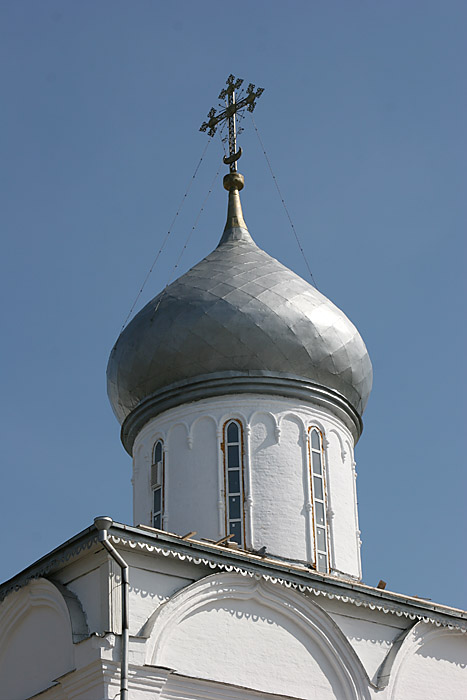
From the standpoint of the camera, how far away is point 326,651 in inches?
421

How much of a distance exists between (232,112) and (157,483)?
557 centimetres

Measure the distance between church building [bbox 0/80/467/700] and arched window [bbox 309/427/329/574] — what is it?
0.02 meters

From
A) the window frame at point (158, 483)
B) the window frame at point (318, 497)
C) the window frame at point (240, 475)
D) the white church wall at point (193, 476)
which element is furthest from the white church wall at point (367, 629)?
the window frame at point (158, 483)

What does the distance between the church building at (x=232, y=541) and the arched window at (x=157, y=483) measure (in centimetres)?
2

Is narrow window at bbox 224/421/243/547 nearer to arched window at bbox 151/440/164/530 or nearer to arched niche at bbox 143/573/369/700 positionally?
arched window at bbox 151/440/164/530

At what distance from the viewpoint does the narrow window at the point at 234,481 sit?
40.2 feet

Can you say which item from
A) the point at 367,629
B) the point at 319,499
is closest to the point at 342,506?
the point at 319,499

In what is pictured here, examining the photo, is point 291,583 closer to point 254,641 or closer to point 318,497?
point 254,641

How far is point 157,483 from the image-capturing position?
1284 centimetres

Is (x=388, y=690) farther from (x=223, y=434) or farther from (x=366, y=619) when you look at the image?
(x=223, y=434)

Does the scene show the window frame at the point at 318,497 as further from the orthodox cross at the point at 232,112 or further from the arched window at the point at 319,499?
the orthodox cross at the point at 232,112

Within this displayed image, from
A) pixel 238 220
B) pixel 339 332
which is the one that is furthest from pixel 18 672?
pixel 238 220

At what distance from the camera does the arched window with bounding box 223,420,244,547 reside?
12258 mm

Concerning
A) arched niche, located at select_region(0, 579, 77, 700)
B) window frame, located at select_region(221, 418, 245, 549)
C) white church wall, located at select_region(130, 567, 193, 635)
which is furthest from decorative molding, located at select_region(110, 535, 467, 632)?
window frame, located at select_region(221, 418, 245, 549)
